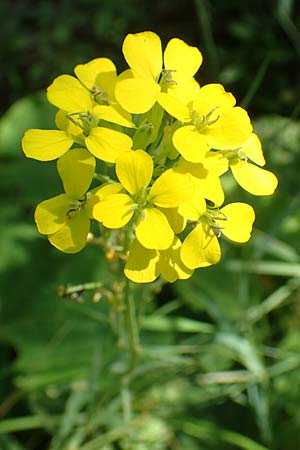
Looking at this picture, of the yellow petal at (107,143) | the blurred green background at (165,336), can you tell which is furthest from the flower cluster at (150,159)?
the blurred green background at (165,336)

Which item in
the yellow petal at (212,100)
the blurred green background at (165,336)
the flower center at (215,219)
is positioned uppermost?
the yellow petal at (212,100)

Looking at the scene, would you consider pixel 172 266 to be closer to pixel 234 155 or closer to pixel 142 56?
pixel 234 155

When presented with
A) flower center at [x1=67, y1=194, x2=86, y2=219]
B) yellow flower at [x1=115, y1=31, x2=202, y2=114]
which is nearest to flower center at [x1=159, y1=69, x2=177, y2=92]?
yellow flower at [x1=115, y1=31, x2=202, y2=114]

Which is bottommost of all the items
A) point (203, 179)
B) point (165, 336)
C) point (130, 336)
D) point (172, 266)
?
point (165, 336)

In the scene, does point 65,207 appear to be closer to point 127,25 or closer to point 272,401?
point 272,401

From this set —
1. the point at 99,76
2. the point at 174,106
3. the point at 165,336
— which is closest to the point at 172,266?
the point at 174,106

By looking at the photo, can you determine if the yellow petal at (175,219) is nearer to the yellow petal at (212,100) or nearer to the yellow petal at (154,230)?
the yellow petal at (154,230)

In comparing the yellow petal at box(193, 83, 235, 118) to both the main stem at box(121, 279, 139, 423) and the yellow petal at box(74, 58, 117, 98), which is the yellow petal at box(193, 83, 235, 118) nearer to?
the yellow petal at box(74, 58, 117, 98)
